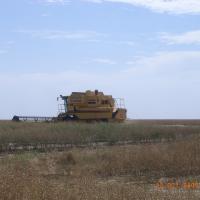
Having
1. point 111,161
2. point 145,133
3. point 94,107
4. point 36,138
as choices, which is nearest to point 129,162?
point 111,161

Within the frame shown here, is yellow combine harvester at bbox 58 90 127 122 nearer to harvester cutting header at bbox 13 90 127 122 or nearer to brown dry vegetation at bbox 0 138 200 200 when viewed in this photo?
harvester cutting header at bbox 13 90 127 122

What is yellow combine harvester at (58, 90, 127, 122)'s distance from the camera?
51.5m

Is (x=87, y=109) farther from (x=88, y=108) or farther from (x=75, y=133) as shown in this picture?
(x=75, y=133)

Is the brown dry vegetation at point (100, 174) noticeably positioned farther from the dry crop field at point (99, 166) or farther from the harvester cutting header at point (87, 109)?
the harvester cutting header at point (87, 109)

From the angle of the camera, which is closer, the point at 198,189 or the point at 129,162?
the point at 198,189

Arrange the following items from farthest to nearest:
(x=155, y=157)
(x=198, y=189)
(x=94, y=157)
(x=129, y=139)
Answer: (x=129, y=139)
(x=94, y=157)
(x=155, y=157)
(x=198, y=189)

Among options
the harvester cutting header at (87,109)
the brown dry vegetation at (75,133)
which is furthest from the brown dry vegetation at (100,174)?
the harvester cutting header at (87,109)

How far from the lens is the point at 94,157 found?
24328mm

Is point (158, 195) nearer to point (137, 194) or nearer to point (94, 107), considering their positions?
point (137, 194)

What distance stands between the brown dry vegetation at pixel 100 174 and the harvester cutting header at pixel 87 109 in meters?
25.4

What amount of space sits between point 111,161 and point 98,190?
11.5 m

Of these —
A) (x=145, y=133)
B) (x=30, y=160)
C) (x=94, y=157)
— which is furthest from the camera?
(x=145, y=133)

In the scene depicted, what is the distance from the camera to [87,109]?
51625 millimetres

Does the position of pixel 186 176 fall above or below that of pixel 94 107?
below
